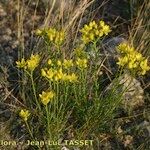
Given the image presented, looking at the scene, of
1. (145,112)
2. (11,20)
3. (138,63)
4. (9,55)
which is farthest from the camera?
(11,20)

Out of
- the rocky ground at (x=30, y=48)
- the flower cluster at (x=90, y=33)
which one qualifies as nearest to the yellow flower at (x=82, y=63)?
the flower cluster at (x=90, y=33)

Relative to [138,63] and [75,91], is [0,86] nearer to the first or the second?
[75,91]

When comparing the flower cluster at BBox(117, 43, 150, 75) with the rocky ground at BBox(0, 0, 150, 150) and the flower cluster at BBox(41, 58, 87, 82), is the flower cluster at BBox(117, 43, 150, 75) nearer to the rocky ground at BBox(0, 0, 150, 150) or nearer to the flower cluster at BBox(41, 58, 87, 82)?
the flower cluster at BBox(41, 58, 87, 82)

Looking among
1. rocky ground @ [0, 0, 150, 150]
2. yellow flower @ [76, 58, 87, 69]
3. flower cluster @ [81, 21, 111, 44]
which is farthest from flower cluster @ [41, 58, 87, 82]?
rocky ground @ [0, 0, 150, 150]

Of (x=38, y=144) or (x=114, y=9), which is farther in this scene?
(x=114, y=9)

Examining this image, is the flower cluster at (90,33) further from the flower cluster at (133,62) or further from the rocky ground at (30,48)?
the rocky ground at (30,48)

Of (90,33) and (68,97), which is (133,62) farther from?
(68,97)

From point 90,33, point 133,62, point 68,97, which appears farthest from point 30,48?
point 133,62

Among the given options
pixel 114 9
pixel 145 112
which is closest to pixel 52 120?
pixel 145 112
